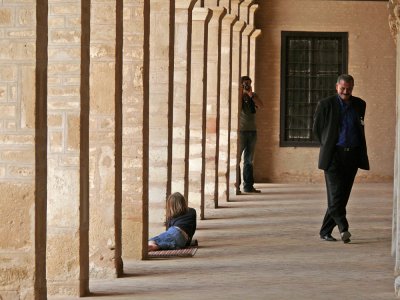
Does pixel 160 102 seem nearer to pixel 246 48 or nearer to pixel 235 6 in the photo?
pixel 235 6

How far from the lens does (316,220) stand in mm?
14742

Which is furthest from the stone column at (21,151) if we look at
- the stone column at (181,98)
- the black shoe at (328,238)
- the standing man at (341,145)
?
the stone column at (181,98)

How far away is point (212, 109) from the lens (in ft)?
53.8

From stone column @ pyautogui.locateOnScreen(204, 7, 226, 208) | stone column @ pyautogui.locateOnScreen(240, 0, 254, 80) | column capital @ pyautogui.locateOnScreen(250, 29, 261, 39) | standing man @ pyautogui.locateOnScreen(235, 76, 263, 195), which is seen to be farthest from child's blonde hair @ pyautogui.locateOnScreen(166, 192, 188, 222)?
column capital @ pyautogui.locateOnScreen(250, 29, 261, 39)

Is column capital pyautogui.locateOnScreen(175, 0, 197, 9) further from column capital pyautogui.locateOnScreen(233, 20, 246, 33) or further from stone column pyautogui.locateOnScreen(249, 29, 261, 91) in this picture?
stone column pyautogui.locateOnScreen(249, 29, 261, 91)

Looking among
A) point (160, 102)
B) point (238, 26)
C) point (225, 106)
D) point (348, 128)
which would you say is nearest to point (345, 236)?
point (348, 128)

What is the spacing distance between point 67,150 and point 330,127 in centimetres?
429

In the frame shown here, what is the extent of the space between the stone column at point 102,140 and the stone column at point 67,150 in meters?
0.88

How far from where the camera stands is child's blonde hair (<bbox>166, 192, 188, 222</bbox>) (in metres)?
10.8

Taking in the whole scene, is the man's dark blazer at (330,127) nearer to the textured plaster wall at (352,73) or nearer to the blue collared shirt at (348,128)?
the blue collared shirt at (348,128)

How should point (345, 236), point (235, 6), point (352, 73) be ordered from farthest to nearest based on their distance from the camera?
point (352, 73)
point (235, 6)
point (345, 236)

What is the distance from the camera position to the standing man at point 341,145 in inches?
456

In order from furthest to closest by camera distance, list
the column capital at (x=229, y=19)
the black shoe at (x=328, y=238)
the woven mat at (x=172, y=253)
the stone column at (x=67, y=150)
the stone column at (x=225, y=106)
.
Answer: the column capital at (x=229, y=19) → the stone column at (x=225, y=106) → the black shoe at (x=328, y=238) → the woven mat at (x=172, y=253) → the stone column at (x=67, y=150)

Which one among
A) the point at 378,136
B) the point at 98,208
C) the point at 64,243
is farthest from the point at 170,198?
the point at 378,136
